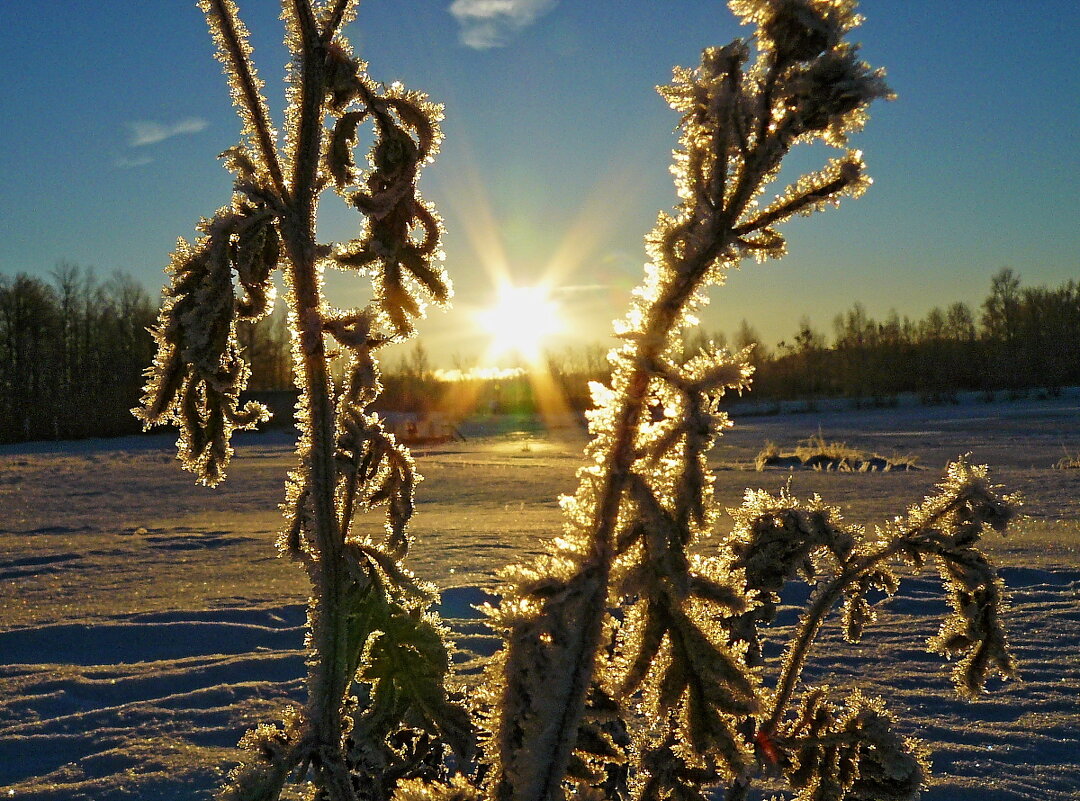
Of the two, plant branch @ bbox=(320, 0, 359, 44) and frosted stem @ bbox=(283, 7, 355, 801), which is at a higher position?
plant branch @ bbox=(320, 0, 359, 44)

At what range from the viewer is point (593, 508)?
79cm

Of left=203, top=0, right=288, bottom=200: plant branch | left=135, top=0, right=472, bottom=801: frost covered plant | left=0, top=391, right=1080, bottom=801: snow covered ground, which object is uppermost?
left=203, top=0, right=288, bottom=200: plant branch

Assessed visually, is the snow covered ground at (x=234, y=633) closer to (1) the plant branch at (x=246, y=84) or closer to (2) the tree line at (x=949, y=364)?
(1) the plant branch at (x=246, y=84)

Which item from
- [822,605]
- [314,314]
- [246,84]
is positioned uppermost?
[246,84]

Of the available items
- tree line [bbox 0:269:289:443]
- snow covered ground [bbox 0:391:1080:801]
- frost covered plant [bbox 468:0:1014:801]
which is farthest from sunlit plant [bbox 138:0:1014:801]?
tree line [bbox 0:269:289:443]

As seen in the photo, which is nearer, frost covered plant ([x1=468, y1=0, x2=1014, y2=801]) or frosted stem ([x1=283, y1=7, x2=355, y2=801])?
frost covered plant ([x1=468, y1=0, x2=1014, y2=801])

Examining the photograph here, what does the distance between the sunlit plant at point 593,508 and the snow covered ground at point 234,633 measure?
0.17 meters

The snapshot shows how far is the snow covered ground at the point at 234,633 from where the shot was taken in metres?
2.65

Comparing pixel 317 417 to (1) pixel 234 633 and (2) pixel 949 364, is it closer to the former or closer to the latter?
(1) pixel 234 633

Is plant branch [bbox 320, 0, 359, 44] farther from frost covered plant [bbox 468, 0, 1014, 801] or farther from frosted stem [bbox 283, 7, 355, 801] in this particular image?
frost covered plant [bbox 468, 0, 1014, 801]

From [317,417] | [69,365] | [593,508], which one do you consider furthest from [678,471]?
[69,365]

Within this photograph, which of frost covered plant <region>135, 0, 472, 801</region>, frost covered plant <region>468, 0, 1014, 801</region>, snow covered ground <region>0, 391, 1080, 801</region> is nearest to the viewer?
frost covered plant <region>468, 0, 1014, 801</region>

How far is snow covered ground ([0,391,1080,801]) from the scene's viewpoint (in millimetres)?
2650

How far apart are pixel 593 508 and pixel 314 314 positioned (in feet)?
1.59
